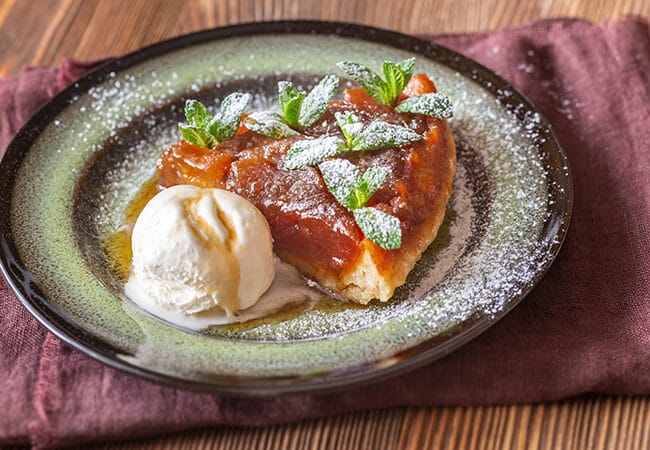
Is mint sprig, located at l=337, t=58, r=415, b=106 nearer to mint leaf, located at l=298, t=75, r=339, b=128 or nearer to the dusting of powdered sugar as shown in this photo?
mint leaf, located at l=298, t=75, r=339, b=128

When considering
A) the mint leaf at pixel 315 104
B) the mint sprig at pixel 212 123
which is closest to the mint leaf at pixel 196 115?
the mint sprig at pixel 212 123

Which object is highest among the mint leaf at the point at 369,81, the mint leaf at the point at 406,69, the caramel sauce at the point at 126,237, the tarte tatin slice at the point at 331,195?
the mint leaf at the point at 406,69

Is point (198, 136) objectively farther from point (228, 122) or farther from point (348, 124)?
point (348, 124)

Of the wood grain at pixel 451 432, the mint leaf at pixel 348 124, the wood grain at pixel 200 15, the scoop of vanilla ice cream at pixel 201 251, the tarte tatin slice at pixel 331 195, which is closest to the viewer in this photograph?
the wood grain at pixel 451 432

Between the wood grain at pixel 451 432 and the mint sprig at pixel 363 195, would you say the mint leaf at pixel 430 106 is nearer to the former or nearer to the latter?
the mint sprig at pixel 363 195

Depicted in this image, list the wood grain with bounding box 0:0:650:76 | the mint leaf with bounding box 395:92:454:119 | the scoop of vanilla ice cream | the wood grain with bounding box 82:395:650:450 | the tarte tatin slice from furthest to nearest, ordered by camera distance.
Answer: the wood grain with bounding box 0:0:650:76
the mint leaf with bounding box 395:92:454:119
the tarte tatin slice
the scoop of vanilla ice cream
the wood grain with bounding box 82:395:650:450

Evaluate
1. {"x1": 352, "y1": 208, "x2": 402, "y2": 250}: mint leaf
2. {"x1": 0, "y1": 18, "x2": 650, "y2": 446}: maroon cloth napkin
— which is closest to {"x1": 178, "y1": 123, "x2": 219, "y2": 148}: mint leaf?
{"x1": 352, "y1": 208, "x2": 402, "y2": 250}: mint leaf

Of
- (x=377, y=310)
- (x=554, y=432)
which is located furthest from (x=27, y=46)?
(x=554, y=432)

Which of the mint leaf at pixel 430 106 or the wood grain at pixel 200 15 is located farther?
the wood grain at pixel 200 15
